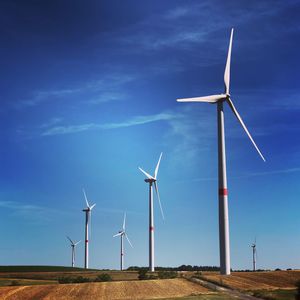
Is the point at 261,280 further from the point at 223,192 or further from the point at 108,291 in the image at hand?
the point at 108,291

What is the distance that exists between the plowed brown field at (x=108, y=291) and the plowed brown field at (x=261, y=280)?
5.06 m

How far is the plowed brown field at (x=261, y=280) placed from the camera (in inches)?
2886

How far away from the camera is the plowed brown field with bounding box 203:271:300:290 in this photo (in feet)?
241

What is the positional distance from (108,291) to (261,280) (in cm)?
2591

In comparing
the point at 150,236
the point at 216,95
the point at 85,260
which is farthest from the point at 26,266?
the point at 216,95

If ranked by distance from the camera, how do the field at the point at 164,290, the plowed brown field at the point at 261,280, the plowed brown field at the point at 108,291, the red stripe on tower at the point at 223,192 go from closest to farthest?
the field at the point at 164,290 < the plowed brown field at the point at 108,291 < the plowed brown field at the point at 261,280 < the red stripe on tower at the point at 223,192

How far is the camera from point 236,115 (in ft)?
301

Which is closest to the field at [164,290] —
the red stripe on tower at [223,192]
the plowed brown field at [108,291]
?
the plowed brown field at [108,291]

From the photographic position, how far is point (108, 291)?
224ft

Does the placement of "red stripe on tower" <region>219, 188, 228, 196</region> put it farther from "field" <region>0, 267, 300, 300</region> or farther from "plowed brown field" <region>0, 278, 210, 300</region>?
"plowed brown field" <region>0, 278, 210, 300</region>

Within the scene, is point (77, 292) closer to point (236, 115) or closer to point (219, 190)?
point (219, 190)

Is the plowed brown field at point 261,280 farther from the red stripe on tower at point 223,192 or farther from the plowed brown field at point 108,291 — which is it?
the red stripe on tower at point 223,192

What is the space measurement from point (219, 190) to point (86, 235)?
320ft

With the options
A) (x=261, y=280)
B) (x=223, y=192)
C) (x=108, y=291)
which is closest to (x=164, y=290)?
(x=108, y=291)
